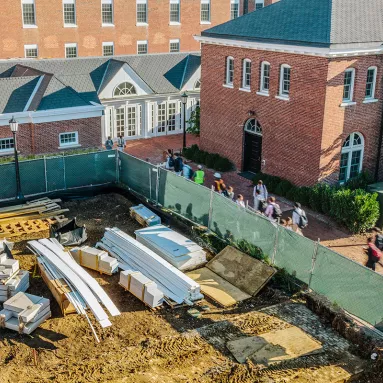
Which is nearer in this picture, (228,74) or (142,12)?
(228,74)

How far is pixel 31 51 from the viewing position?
4388 centimetres

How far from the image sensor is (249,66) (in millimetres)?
27781

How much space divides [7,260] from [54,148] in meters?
13.1

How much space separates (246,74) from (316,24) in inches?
172

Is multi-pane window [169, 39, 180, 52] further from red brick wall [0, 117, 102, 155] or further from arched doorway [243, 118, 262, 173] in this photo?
arched doorway [243, 118, 262, 173]

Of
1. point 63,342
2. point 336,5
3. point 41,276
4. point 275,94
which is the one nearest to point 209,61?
point 275,94

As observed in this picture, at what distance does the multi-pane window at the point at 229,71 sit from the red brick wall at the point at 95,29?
1990 centimetres

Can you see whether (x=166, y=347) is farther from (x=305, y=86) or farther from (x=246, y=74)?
(x=246, y=74)

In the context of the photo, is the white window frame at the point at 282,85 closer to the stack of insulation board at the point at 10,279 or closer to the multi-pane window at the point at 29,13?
the stack of insulation board at the point at 10,279

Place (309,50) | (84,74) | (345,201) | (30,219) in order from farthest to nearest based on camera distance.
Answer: (84,74), (309,50), (345,201), (30,219)

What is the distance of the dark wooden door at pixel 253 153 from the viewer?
2844 centimetres

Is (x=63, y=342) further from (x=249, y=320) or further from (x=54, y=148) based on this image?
(x=54, y=148)

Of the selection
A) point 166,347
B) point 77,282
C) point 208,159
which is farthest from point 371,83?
point 166,347

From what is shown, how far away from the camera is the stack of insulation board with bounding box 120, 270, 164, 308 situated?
53.3 ft
